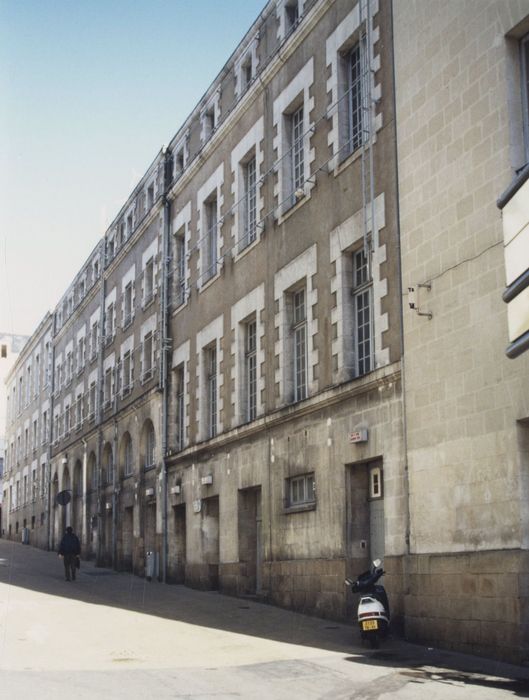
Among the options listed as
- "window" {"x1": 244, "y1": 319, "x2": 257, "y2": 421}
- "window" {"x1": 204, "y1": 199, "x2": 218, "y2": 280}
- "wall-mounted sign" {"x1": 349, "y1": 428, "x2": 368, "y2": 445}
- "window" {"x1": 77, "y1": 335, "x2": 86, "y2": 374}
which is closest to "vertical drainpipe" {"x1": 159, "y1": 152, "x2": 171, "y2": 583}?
"window" {"x1": 204, "y1": 199, "x2": 218, "y2": 280}

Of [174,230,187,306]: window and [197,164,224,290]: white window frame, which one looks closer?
[197,164,224,290]: white window frame

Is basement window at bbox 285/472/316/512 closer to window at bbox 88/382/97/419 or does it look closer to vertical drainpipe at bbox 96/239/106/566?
vertical drainpipe at bbox 96/239/106/566

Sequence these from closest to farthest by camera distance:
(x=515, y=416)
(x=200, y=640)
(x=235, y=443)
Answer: (x=515, y=416) → (x=200, y=640) → (x=235, y=443)

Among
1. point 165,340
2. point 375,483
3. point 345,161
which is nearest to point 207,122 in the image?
point 165,340

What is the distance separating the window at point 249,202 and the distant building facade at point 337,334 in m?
0.05

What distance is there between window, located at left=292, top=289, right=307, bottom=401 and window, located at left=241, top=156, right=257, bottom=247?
3.01 meters

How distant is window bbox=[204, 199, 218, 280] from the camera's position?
1065 inches

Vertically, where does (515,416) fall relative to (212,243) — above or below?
below

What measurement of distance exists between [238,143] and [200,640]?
13.3 m

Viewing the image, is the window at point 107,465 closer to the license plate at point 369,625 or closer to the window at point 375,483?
the window at point 375,483

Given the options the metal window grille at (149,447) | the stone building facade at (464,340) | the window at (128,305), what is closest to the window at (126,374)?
the window at (128,305)

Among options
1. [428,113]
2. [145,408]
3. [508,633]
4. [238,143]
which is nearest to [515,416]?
[508,633]

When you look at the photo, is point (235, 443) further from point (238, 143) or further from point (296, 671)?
point (296, 671)

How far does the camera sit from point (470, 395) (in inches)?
577
